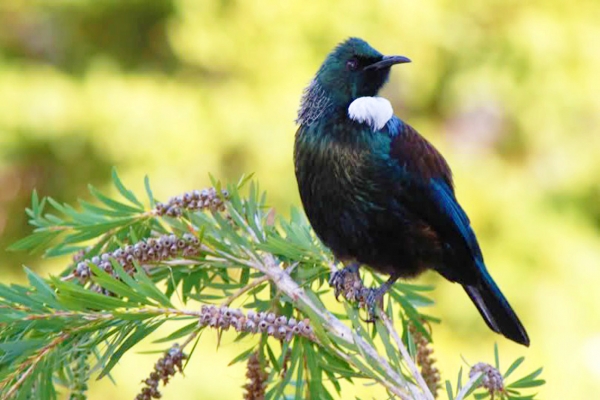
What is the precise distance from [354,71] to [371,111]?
201 mm

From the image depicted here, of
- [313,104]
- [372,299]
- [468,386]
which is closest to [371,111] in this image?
[313,104]

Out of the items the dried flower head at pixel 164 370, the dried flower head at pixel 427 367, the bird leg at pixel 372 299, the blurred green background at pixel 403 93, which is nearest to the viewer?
the dried flower head at pixel 164 370

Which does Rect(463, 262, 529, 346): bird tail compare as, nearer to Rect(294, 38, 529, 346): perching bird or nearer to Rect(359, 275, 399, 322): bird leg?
Rect(294, 38, 529, 346): perching bird

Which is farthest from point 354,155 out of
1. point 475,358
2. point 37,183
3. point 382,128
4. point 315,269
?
point 37,183

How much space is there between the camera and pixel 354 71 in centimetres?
219

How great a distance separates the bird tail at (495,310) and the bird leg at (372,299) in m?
0.46

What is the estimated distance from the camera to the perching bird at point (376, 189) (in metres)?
1.91

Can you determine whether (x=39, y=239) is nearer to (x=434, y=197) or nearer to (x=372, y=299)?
(x=372, y=299)

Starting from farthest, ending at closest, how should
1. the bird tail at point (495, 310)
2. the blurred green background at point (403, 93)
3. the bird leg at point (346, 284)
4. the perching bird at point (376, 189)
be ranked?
1. the blurred green background at point (403, 93)
2. the bird tail at point (495, 310)
3. the perching bird at point (376, 189)
4. the bird leg at point (346, 284)

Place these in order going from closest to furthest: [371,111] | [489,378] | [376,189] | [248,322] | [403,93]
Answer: [248,322], [489,378], [376,189], [371,111], [403,93]

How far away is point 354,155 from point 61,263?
3.57 meters

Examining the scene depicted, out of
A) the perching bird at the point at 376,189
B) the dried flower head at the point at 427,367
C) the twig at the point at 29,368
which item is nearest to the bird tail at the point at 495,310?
the perching bird at the point at 376,189

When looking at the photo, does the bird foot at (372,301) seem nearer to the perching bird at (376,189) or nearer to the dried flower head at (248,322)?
the perching bird at (376,189)

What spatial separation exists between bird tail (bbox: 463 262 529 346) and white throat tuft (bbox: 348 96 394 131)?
424 mm
